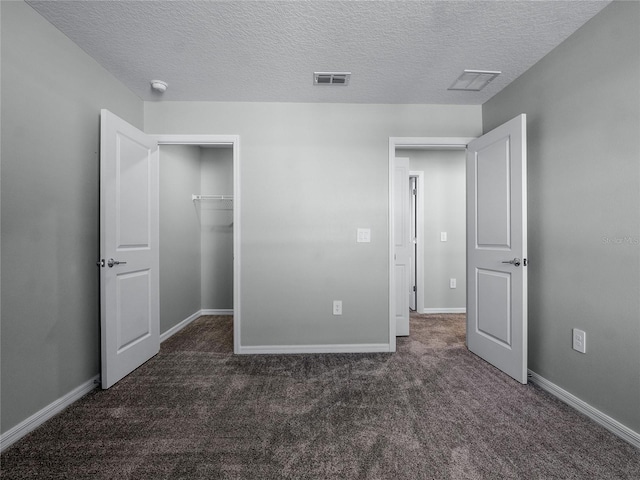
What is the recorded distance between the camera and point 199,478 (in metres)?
1.31

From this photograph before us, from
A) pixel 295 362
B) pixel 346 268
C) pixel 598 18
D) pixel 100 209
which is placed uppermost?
pixel 598 18

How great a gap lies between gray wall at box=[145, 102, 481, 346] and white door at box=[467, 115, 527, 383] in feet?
2.14

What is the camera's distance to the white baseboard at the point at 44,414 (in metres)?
1.51

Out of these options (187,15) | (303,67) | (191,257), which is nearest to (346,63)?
(303,67)

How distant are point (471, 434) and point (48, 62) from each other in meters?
3.21

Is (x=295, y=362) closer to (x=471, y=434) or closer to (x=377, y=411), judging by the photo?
(x=377, y=411)

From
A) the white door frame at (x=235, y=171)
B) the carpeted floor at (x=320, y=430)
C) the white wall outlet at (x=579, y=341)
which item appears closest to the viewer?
the carpeted floor at (x=320, y=430)

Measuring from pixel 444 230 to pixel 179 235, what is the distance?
3533 millimetres

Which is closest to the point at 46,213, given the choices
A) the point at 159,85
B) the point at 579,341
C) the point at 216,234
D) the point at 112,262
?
the point at 112,262

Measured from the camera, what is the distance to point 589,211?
1.77m

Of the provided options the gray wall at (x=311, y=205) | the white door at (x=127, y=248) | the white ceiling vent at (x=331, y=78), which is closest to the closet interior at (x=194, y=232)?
the white door at (x=127, y=248)

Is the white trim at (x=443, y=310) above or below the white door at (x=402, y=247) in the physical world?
below

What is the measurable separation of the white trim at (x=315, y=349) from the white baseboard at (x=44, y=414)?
3.69 ft

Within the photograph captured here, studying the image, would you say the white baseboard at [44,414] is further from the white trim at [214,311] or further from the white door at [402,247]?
the white door at [402,247]
